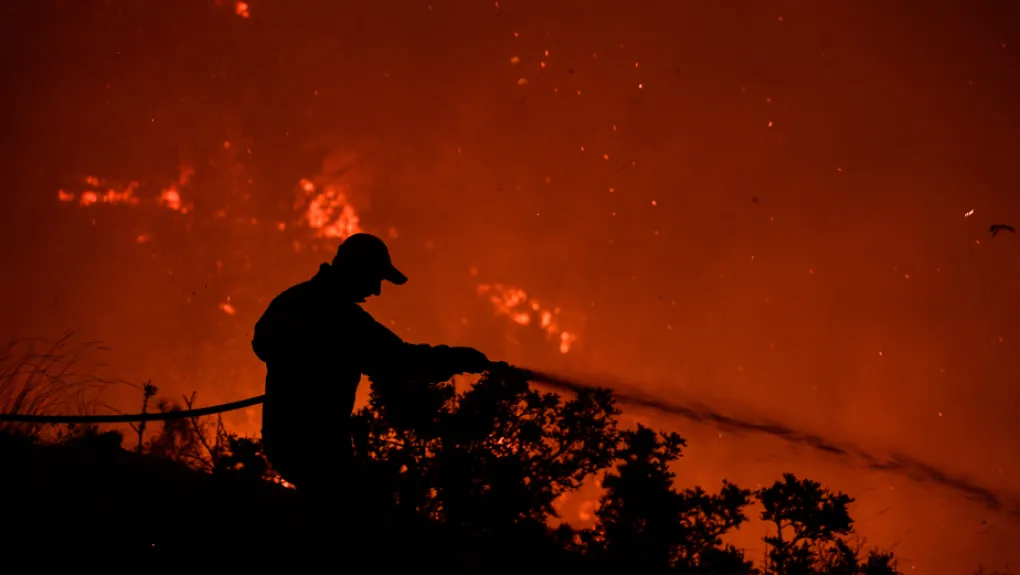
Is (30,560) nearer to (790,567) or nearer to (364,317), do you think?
(364,317)

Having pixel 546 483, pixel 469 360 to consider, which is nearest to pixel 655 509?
pixel 546 483

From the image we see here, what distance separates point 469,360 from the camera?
15.9 feet

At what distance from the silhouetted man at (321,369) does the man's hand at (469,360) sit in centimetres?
39

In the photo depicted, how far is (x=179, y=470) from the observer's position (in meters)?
6.61

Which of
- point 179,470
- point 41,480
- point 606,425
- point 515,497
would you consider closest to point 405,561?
point 41,480

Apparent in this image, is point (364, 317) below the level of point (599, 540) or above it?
above

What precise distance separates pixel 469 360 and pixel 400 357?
59cm

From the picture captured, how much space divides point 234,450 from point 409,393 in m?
4.37

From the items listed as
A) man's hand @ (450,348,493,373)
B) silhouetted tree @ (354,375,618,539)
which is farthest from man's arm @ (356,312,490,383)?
silhouetted tree @ (354,375,618,539)

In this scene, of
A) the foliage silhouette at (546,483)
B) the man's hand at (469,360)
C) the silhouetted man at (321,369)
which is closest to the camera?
the silhouetted man at (321,369)

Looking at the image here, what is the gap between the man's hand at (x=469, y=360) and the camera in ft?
15.6

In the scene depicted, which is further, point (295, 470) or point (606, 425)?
point (606, 425)

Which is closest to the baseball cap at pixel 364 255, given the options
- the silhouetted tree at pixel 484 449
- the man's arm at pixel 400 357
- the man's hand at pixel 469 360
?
the man's arm at pixel 400 357

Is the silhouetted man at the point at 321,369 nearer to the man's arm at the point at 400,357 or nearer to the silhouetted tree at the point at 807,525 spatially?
the man's arm at the point at 400,357
